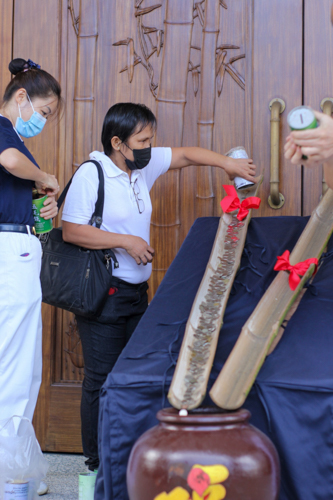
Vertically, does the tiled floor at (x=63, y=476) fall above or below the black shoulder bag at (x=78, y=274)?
below

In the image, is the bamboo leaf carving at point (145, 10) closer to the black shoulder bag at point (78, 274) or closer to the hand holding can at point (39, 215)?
the black shoulder bag at point (78, 274)

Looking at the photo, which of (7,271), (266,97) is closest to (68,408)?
(7,271)

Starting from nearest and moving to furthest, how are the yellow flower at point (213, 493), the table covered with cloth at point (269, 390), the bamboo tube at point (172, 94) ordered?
the yellow flower at point (213, 493) < the table covered with cloth at point (269, 390) < the bamboo tube at point (172, 94)

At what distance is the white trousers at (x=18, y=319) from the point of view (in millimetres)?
1474

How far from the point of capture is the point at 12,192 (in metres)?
1.53

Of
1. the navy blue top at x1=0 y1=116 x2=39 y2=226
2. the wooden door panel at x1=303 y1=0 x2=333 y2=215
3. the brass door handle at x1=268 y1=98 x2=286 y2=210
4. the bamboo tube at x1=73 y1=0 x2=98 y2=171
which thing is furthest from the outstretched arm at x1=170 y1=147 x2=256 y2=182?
the navy blue top at x1=0 y1=116 x2=39 y2=226

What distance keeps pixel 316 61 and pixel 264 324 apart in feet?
4.50

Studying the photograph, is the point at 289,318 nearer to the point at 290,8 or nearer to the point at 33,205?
the point at 33,205

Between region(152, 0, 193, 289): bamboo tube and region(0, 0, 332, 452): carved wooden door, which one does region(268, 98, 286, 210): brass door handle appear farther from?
region(152, 0, 193, 289): bamboo tube

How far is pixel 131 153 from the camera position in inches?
66.5

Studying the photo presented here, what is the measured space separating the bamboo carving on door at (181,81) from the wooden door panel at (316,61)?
26cm

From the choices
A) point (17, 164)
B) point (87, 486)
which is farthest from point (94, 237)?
point (87, 486)

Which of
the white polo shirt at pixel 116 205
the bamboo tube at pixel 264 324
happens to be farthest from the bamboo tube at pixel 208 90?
the bamboo tube at pixel 264 324

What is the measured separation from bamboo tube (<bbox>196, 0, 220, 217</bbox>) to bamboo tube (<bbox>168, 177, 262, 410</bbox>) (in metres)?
0.62
